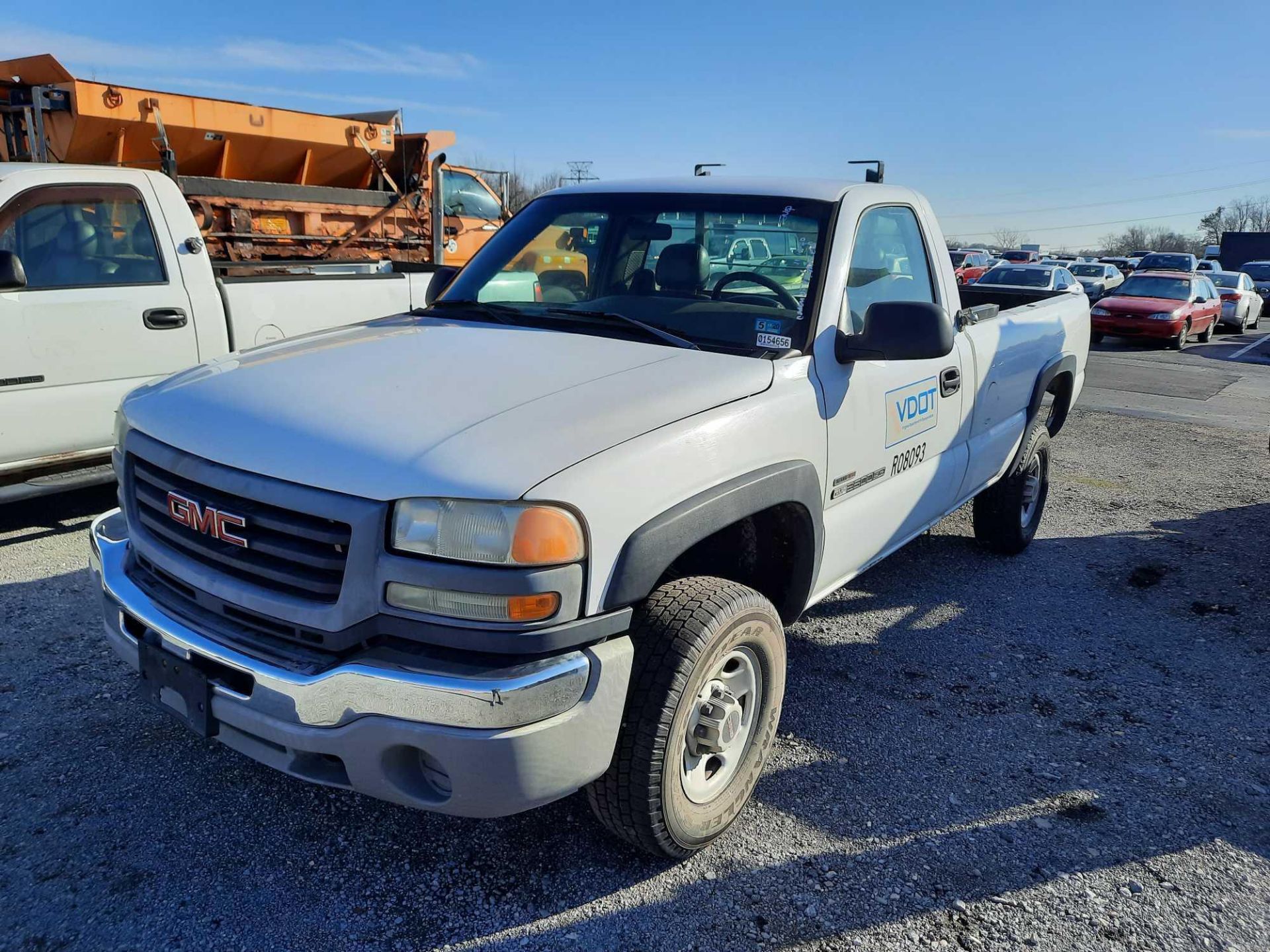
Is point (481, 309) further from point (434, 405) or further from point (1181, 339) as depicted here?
point (1181, 339)

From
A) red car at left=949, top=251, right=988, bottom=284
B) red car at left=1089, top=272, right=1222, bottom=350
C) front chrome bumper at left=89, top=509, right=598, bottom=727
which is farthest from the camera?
red car at left=949, top=251, right=988, bottom=284

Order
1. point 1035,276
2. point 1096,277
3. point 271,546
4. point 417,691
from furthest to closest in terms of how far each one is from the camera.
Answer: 1. point 1096,277
2. point 1035,276
3. point 271,546
4. point 417,691

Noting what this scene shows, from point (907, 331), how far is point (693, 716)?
54.2 inches

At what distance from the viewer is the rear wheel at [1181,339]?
18625mm

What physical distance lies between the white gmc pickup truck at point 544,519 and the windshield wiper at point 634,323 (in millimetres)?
16

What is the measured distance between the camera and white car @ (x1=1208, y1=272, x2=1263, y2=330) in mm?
22375

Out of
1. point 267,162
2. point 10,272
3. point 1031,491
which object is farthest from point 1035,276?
point 10,272

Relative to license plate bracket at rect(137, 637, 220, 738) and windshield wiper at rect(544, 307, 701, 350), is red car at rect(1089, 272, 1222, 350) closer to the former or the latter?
windshield wiper at rect(544, 307, 701, 350)

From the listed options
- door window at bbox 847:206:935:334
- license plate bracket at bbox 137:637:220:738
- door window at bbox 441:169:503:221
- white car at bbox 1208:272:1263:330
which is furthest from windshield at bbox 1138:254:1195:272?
license plate bracket at bbox 137:637:220:738

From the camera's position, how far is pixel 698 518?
2465 mm

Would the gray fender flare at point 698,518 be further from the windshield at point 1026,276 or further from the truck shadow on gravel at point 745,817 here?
the windshield at point 1026,276

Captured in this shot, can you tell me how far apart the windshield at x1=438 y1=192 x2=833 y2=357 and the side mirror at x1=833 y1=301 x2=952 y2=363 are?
0.22m

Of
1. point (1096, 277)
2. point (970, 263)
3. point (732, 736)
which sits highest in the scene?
point (970, 263)

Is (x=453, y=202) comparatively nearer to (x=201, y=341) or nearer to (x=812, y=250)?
(x=201, y=341)
